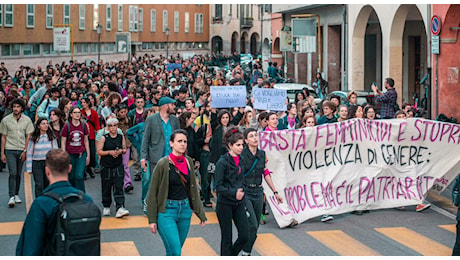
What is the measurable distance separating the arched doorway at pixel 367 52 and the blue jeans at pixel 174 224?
2364cm

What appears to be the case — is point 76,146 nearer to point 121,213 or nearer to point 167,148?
point 121,213

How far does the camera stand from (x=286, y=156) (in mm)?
12312

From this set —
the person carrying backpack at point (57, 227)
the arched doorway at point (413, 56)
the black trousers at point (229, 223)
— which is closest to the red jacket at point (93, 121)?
the black trousers at point (229, 223)

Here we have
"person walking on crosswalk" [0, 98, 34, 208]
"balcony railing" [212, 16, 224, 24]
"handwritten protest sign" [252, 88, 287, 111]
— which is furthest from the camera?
"balcony railing" [212, 16, 224, 24]

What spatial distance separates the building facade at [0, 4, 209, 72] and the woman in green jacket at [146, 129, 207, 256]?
38.5 m

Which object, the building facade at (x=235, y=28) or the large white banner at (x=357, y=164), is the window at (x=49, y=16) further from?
the large white banner at (x=357, y=164)

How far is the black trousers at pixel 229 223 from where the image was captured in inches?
345

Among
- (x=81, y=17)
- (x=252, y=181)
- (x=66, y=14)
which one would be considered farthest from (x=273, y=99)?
(x=81, y=17)

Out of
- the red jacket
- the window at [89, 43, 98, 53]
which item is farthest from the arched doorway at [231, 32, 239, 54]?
the red jacket

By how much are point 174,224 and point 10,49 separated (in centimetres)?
4051

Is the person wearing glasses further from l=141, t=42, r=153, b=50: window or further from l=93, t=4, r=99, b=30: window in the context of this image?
l=141, t=42, r=153, b=50: window

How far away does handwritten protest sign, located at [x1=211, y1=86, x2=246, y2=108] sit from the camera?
618 inches

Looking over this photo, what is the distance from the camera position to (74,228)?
5.98 meters
